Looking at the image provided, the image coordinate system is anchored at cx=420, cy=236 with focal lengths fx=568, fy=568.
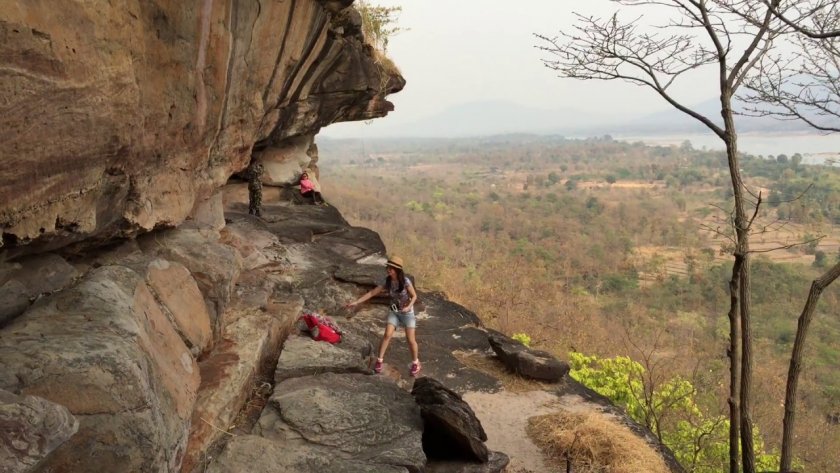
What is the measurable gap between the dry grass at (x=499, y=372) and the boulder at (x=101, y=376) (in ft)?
17.8

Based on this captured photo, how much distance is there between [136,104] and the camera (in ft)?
17.0

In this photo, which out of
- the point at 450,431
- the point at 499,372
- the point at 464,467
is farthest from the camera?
the point at 499,372

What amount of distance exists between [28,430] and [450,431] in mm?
3693

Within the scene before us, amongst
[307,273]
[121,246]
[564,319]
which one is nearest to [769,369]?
[564,319]

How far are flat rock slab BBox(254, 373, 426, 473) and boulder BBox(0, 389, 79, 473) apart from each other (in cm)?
218

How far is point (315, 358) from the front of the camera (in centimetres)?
656

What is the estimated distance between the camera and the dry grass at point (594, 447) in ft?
21.1

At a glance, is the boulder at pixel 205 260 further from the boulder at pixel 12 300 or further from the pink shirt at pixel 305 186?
the pink shirt at pixel 305 186

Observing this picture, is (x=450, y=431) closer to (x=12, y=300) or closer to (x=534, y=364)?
(x=534, y=364)

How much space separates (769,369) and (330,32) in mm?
25187

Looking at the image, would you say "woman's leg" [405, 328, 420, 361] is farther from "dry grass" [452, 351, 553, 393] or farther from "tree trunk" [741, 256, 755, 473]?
"tree trunk" [741, 256, 755, 473]

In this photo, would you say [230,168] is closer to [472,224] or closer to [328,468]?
[328,468]

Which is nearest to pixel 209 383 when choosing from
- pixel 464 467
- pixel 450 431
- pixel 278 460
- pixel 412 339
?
pixel 278 460

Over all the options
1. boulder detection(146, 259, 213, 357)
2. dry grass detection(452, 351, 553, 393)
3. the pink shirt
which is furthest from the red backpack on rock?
the pink shirt
